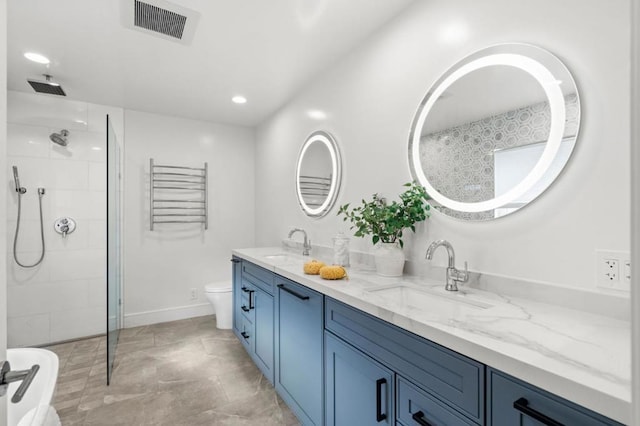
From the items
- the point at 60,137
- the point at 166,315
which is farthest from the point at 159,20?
the point at 166,315

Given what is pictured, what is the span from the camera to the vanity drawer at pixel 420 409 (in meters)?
0.89

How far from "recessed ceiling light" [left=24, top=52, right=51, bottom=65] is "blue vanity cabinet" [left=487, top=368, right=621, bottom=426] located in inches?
129

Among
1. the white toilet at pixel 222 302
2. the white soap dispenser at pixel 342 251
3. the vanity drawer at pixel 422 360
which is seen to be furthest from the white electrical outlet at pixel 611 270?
the white toilet at pixel 222 302

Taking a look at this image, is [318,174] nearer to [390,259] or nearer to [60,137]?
[390,259]

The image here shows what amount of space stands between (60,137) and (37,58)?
0.86 m

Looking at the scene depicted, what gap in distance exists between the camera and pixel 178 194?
3604 mm

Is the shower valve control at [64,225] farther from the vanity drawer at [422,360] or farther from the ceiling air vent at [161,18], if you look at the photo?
the vanity drawer at [422,360]

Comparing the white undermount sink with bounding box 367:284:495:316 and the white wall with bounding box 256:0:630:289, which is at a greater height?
the white wall with bounding box 256:0:630:289

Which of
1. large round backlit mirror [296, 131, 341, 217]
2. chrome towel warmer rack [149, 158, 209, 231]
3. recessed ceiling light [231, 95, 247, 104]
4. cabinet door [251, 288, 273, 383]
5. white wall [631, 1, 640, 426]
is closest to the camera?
white wall [631, 1, 640, 426]

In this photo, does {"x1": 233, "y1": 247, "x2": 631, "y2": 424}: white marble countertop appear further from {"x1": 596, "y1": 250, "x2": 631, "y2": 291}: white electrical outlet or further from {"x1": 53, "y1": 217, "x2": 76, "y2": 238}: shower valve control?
{"x1": 53, "y1": 217, "x2": 76, "y2": 238}: shower valve control

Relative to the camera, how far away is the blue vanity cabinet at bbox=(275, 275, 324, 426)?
1.54 m

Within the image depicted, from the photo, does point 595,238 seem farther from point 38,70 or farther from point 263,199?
point 38,70

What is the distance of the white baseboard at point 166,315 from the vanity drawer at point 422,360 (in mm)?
2866

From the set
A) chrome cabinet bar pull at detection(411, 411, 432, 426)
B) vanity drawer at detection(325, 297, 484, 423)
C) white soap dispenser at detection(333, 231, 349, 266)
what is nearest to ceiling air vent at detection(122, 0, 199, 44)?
white soap dispenser at detection(333, 231, 349, 266)
